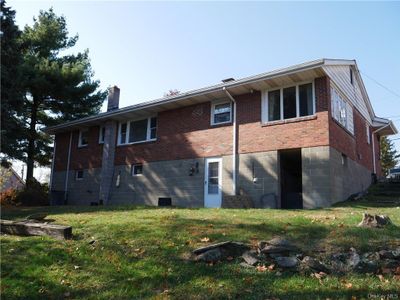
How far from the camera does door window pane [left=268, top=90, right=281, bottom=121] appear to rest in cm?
1495

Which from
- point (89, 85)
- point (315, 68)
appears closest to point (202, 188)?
point (315, 68)

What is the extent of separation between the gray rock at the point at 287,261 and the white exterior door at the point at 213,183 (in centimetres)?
949

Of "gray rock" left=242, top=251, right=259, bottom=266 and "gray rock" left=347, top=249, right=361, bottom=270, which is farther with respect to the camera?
"gray rock" left=242, top=251, right=259, bottom=266

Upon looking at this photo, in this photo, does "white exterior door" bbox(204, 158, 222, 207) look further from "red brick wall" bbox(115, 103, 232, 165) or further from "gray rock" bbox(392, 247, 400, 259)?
"gray rock" bbox(392, 247, 400, 259)

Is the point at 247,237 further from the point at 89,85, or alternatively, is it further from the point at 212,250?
the point at 89,85

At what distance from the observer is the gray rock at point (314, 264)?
5.73 meters

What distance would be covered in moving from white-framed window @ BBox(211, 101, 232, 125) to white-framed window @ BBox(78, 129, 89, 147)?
9.63 m

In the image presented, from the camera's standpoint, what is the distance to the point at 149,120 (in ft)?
64.3

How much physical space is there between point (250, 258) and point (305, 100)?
964cm

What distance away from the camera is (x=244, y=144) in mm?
15352

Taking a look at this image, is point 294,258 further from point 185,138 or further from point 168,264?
point 185,138

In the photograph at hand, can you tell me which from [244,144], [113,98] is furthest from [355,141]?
[113,98]

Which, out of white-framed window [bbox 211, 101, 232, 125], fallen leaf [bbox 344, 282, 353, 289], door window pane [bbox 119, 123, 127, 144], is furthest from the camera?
door window pane [bbox 119, 123, 127, 144]

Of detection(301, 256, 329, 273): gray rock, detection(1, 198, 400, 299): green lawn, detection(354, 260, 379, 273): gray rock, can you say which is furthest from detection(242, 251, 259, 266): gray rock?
detection(354, 260, 379, 273): gray rock
